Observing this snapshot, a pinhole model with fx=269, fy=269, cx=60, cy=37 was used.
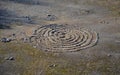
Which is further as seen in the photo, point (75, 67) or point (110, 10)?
point (110, 10)

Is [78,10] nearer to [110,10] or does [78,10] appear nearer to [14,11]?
[110,10]

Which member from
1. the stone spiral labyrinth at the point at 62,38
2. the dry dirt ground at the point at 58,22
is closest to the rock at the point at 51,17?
the dry dirt ground at the point at 58,22

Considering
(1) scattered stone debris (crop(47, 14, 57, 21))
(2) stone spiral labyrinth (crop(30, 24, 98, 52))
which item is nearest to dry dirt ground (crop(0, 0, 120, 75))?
(1) scattered stone debris (crop(47, 14, 57, 21))

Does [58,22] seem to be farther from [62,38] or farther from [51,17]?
[62,38]

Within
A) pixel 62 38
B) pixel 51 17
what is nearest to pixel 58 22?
pixel 51 17

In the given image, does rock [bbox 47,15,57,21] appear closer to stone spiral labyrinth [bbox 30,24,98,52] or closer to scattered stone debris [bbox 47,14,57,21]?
scattered stone debris [bbox 47,14,57,21]

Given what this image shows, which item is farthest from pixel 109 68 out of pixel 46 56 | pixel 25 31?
pixel 25 31

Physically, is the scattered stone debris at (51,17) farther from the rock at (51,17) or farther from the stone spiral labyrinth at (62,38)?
the stone spiral labyrinth at (62,38)
